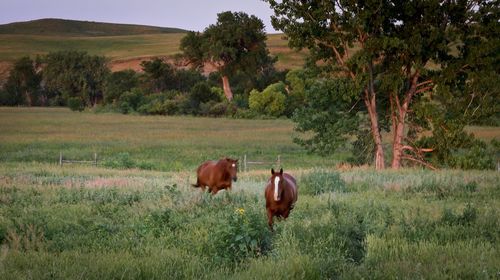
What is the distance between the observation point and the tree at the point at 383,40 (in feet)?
104

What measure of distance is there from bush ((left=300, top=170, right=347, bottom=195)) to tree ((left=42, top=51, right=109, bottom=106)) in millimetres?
112591

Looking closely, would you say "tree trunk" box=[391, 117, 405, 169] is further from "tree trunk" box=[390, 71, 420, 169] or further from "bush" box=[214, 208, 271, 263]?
"bush" box=[214, 208, 271, 263]

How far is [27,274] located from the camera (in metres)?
8.23

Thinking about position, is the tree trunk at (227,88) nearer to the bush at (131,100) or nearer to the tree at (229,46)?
the tree at (229,46)

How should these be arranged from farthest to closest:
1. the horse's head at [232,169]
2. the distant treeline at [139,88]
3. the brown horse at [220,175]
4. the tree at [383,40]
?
the distant treeline at [139,88] → the tree at [383,40] → the brown horse at [220,175] → the horse's head at [232,169]

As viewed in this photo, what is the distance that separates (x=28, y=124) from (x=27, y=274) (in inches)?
2911

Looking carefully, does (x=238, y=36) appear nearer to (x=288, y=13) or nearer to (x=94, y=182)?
(x=288, y=13)

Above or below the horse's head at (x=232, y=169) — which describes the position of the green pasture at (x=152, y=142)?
below

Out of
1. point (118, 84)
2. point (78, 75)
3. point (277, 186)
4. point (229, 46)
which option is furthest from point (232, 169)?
point (78, 75)

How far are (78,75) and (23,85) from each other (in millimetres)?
16952

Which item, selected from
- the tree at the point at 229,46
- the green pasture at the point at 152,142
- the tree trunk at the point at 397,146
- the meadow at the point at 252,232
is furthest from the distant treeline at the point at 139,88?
the meadow at the point at 252,232

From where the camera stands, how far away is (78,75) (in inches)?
5182

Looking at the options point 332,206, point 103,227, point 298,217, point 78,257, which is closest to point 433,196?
point 332,206

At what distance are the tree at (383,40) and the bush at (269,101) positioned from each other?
187 ft
